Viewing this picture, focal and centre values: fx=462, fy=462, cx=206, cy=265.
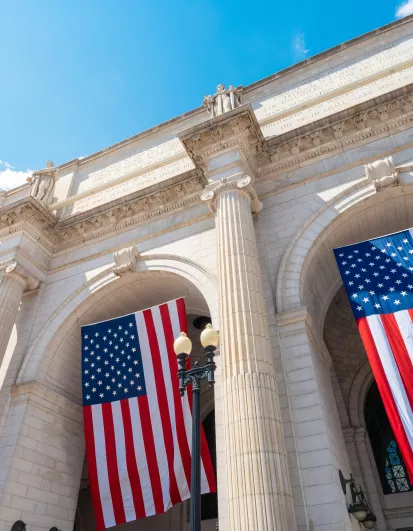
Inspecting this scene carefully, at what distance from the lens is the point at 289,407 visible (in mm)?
9703

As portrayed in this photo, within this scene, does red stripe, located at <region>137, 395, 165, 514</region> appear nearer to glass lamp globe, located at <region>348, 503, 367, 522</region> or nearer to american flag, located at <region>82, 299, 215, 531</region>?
american flag, located at <region>82, 299, 215, 531</region>

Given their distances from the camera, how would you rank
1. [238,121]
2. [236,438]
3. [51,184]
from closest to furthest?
[236,438] < [238,121] < [51,184]

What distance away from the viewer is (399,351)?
9.73 meters

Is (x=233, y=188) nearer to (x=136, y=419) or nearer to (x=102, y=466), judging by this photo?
(x=136, y=419)

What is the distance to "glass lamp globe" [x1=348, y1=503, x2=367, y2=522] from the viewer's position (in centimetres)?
885

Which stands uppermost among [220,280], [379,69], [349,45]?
[349,45]

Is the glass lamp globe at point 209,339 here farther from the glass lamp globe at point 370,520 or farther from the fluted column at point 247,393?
the glass lamp globe at point 370,520

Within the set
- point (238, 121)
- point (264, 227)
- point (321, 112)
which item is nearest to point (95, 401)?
point (264, 227)

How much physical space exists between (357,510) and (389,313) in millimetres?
4129

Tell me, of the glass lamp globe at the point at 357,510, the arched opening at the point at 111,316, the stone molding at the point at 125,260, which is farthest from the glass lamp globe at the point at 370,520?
the stone molding at the point at 125,260

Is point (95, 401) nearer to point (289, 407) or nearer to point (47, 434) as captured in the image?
point (47, 434)

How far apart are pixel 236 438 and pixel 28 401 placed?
23.9ft

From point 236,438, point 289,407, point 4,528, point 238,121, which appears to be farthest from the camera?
point 238,121

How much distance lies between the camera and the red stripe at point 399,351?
9253 millimetres
